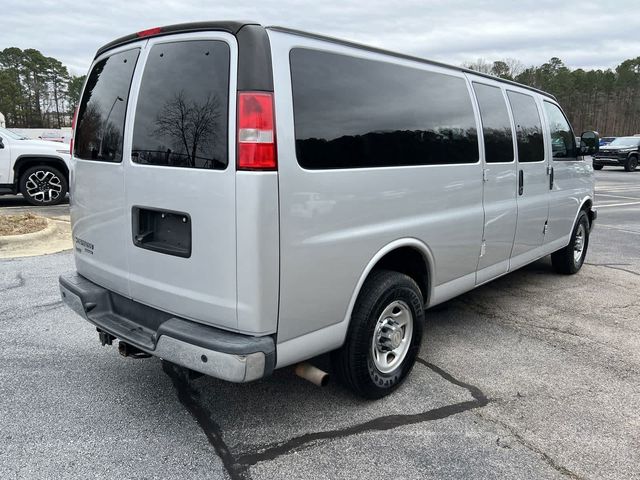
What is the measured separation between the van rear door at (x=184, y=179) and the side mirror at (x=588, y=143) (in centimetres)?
495

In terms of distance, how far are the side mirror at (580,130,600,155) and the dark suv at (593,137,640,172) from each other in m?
23.7

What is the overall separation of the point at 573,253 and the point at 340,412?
175 inches

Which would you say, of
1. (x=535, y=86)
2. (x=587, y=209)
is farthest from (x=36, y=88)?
(x=587, y=209)

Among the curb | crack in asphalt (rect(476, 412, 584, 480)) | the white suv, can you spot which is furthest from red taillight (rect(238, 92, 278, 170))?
the white suv

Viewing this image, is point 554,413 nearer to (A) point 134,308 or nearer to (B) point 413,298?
(B) point 413,298

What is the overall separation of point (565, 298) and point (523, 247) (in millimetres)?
1032

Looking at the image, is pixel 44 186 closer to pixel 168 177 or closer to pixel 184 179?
pixel 168 177

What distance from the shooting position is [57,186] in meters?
10.6

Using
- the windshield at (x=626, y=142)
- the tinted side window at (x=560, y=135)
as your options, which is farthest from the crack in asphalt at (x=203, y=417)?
the windshield at (x=626, y=142)

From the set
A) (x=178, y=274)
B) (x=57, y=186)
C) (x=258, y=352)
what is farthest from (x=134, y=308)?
(x=57, y=186)

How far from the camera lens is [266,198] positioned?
2.39 m

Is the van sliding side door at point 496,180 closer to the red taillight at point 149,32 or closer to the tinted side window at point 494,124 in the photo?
the tinted side window at point 494,124

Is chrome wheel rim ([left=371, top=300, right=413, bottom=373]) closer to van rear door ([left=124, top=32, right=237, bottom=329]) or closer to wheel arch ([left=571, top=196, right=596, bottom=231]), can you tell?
van rear door ([left=124, top=32, right=237, bottom=329])

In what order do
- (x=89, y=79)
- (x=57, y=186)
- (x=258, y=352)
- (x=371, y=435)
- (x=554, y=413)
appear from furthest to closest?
1. (x=57, y=186)
2. (x=89, y=79)
3. (x=554, y=413)
4. (x=371, y=435)
5. (x=258, y=352)
